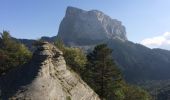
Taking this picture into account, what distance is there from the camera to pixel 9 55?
89.4m

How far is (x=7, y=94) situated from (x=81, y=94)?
13432 mm

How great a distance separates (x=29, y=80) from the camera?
51.0m

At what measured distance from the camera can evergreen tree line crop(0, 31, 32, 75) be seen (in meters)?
85.8

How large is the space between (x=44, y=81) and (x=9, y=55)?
4095cm

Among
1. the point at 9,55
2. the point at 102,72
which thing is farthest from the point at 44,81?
the point at 9,55

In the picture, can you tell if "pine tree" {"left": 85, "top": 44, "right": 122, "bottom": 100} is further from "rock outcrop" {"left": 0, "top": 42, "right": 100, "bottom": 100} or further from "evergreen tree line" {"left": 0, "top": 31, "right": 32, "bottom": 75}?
"evergreen tree line" {"left": 0, "top": 31, "right": 32, "bottom": 75}

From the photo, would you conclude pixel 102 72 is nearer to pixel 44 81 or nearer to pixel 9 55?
pixel 9 55

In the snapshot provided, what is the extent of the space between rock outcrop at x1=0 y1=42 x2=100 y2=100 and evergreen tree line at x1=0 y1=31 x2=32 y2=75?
26.7m

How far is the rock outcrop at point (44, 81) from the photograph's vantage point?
48822 millimetres

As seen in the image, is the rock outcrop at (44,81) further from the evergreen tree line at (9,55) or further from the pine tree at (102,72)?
the evergreen tree line at (9,55)

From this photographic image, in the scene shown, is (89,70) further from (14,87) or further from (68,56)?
(14,87)

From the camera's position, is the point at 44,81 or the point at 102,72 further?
the point at 102,72

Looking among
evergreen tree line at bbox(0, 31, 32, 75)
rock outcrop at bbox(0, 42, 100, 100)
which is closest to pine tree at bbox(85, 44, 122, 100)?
rock outcrop at bbox(0, 42, 100, 100)

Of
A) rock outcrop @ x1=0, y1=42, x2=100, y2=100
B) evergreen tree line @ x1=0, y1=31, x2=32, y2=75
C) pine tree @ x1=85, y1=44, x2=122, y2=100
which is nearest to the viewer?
rock outcrop @ x1=0, y1=42, x2=100, y2=100
